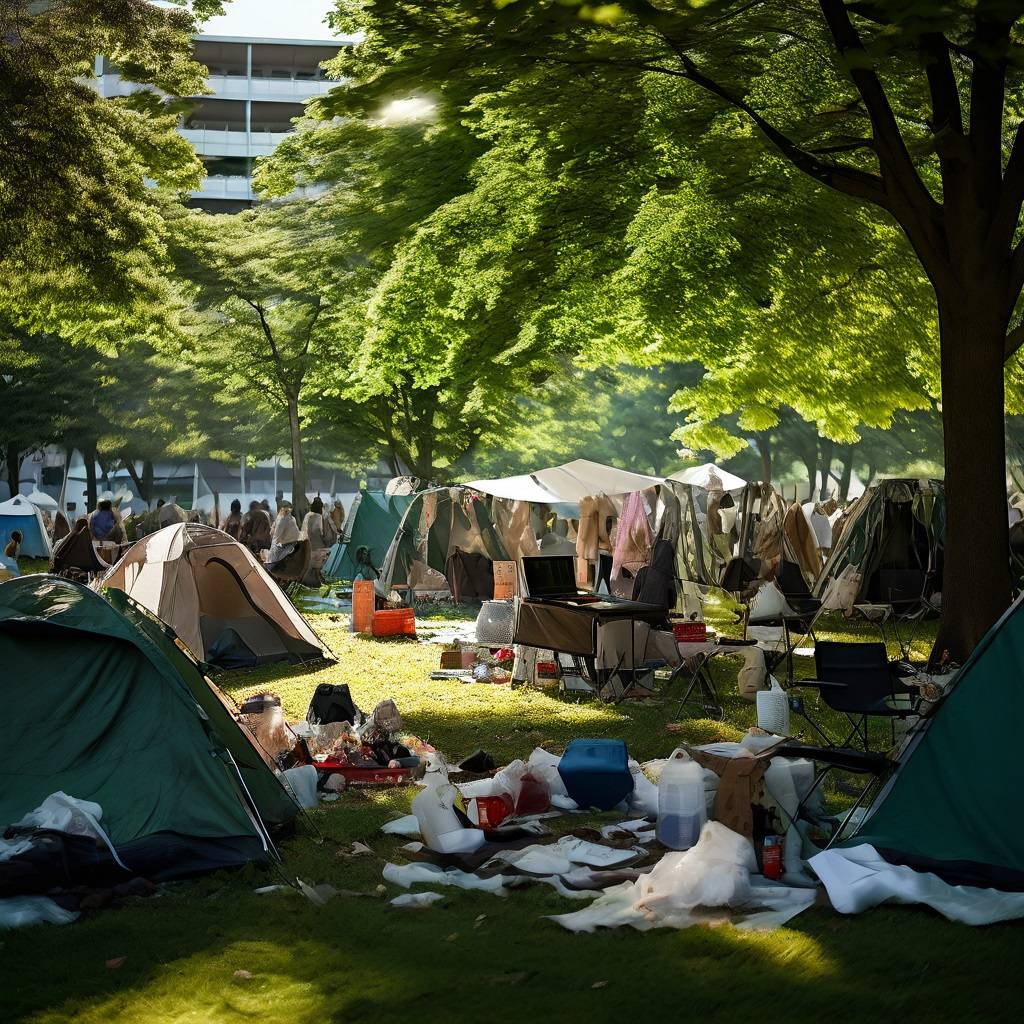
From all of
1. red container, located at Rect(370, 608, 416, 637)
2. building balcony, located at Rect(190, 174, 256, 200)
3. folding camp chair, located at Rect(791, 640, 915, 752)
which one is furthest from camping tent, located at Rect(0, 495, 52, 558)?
building balcony, located at Rect(190, 174, 256, 200)

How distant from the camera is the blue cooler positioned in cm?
822

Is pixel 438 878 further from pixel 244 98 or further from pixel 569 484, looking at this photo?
pixel 244 98

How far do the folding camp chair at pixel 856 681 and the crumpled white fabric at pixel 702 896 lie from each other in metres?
2.83

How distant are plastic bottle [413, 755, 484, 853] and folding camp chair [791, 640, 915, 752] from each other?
9.52ft

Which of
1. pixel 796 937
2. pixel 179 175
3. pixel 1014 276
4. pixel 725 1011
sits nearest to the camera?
pixel 725 1011

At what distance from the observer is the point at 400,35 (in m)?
11.8

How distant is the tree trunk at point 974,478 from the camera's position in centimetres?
1172

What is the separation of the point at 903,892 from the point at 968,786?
829 mm

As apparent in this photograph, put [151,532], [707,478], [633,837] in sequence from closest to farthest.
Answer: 1. [633,837]
2. [151,532]
3. [707,478]

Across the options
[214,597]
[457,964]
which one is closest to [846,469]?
[214,597]

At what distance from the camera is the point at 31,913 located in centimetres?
614

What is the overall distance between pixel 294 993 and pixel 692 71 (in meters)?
9.79

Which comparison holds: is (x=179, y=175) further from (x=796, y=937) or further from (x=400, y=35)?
(x=796, y=937)

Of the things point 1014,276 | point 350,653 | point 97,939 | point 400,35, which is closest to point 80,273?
point 350,653
